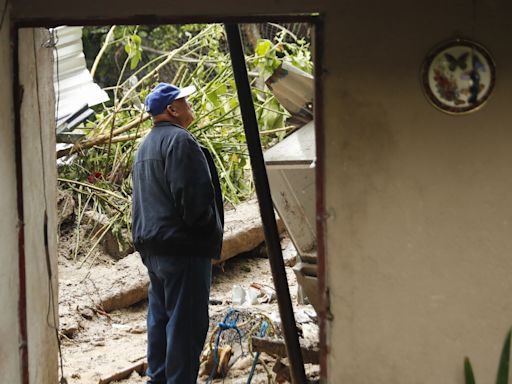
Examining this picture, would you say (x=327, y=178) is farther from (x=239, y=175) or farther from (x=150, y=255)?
(x=239, y=175)

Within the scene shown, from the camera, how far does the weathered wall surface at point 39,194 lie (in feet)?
12.5

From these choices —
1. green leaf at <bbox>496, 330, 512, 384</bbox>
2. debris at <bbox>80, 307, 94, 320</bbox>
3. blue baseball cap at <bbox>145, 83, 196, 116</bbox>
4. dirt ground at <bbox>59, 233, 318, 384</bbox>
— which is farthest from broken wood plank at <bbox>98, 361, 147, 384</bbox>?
green leaf at <bbox>496, 330, 512, 384</bbox>

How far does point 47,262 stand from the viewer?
4160 mm

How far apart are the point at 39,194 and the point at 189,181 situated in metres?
0.84

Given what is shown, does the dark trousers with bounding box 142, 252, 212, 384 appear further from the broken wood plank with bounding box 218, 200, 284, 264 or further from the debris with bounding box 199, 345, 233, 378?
the broken wood plank with bounding box 218, 200, 284, 264

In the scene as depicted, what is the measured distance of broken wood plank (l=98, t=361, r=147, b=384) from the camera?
5188 mm

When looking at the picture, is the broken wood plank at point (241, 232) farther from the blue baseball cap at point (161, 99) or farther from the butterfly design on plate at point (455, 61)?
the butterfly design on plate at point (455, 61)

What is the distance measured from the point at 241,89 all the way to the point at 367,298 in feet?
4.82

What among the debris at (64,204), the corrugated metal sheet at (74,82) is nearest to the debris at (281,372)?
the debris at (64,204)

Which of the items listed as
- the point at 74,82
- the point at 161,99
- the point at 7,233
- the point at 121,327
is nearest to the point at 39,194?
the point at 7,233

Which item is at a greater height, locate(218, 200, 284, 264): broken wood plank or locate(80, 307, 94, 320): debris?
locate(218, 200, 284, 264): broken wood plank

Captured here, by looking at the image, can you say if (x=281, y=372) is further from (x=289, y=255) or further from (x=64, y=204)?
(x=64, y=204)

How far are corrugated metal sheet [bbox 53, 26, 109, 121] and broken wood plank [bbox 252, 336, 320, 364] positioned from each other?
3.52 m

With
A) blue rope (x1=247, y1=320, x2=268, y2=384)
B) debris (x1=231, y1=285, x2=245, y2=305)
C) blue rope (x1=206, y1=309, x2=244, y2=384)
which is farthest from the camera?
debris (x1=231, y1=285, x2=245, y2=305)
